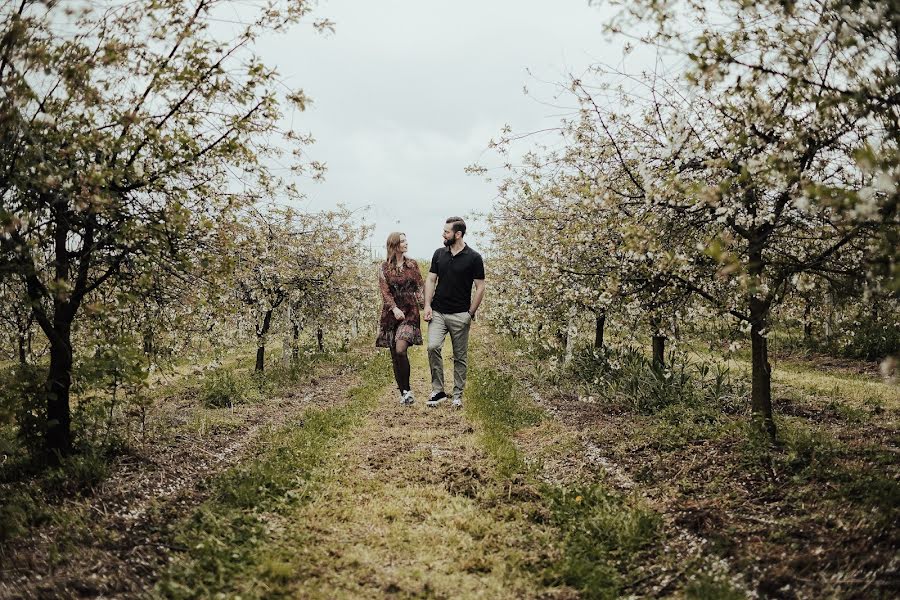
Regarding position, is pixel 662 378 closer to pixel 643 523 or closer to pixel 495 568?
pixel 643 523

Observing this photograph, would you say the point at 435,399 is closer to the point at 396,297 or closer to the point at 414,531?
the point at 396,297

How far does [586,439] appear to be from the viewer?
734 centimetres

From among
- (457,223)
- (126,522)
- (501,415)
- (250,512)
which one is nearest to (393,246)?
(457,223)

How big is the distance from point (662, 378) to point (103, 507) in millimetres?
7740

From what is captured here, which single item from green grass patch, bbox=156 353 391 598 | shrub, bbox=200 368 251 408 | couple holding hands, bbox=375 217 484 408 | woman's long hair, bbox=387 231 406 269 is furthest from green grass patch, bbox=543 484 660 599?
shrub, bbox=200 368 251 408

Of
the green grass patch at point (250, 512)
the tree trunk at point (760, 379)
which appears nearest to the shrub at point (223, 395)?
the green grass patch at point (250, 512)

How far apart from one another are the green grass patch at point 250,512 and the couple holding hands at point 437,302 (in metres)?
1.72

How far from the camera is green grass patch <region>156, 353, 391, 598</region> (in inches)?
146

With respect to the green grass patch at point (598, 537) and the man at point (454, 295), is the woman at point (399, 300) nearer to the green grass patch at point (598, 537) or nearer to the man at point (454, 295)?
Result: the man at point (454, 295)

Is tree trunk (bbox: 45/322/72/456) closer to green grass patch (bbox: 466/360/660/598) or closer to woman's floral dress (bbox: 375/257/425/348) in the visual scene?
green grass patch (bbox: 466/360/660/598)

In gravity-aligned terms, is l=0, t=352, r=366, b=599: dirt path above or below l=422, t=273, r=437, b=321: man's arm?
below

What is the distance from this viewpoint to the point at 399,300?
9570mm

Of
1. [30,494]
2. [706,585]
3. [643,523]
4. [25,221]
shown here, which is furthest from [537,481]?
[25,221]

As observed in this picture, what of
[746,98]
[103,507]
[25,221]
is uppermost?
[746,98]
